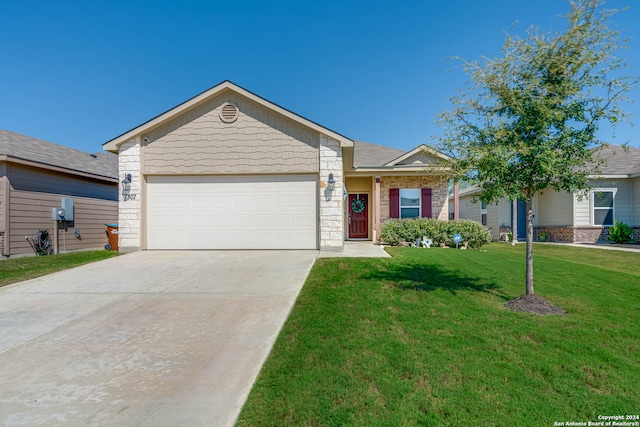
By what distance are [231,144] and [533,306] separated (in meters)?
8.73

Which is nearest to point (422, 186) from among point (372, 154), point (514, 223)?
point (372, 154)

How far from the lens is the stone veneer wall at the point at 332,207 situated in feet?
31.4

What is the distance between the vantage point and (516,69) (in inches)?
180

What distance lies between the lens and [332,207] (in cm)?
958

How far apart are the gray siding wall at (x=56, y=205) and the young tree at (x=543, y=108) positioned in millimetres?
13047

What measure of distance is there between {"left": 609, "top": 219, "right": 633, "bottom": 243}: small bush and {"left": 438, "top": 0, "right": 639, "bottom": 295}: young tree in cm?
1278

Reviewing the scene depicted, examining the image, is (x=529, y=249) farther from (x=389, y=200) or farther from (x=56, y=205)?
(x=56, y=205)

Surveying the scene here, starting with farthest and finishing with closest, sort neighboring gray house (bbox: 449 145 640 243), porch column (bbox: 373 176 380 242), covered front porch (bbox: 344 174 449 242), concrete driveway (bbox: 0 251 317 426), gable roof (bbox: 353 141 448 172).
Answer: neighboring gray house (bbox: 449 145 640 243)
covered front porch (bbox: 344 174 449 242)
porch column (bbox: 373 176 380 242)
gable roof (bbox: 353 141 448 172)
concrete driveway (bbox: 0 251 317 426)

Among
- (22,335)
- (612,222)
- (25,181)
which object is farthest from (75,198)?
(612,222)

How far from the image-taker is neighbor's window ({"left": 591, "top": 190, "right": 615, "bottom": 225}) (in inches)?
563

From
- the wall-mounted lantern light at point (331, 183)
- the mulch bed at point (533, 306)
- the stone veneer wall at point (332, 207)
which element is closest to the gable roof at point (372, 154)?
the stone veneer wall at point (332, 207)

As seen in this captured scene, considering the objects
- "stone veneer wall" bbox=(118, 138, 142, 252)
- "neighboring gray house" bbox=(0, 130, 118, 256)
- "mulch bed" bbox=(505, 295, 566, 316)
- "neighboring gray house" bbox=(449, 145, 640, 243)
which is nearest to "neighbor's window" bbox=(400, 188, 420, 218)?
"neighboring gray house" bbox=(449, 145, 640, 243)

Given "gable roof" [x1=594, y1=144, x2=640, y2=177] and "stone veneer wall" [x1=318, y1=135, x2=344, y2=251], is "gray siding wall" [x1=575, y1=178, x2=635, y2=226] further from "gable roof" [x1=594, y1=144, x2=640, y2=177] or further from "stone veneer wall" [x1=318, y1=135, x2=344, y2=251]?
"stone veneer wall" [x1=318, y1=135, x2=344, y2=251]

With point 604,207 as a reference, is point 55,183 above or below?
above
